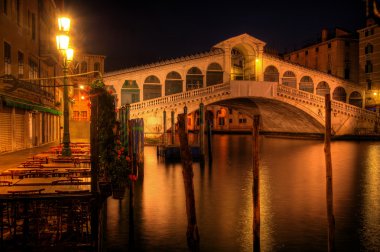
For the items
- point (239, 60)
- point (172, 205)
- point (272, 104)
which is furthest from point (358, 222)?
point (239, 60)

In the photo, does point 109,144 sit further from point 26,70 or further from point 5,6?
point 26,70

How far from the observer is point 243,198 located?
11.6 metres

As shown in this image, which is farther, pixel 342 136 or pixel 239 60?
pixel 239 60

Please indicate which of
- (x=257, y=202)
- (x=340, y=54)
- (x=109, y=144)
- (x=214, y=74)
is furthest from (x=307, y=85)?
(x=257, y=202)

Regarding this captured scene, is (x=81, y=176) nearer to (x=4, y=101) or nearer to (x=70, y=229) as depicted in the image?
(x=70, y=229)

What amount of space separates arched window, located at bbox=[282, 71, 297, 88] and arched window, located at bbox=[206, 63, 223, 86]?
6.34 meters

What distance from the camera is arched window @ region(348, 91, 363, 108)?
41.6m

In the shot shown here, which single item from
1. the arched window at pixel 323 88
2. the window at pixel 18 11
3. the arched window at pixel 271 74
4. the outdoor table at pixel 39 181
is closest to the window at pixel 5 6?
the window at pixel 18 11

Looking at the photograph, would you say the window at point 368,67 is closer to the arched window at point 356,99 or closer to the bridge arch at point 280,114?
the arched window at point 356,99

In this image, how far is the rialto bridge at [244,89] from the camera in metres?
32.2

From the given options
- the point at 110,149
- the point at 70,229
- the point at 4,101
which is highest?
the point at 4,101

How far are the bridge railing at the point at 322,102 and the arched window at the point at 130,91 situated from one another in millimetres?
11804

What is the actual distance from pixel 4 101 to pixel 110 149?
680 centimetres

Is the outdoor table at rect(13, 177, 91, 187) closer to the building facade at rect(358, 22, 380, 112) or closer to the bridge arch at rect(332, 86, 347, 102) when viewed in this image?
the building facade at rect(358, 22, 380, 112)
